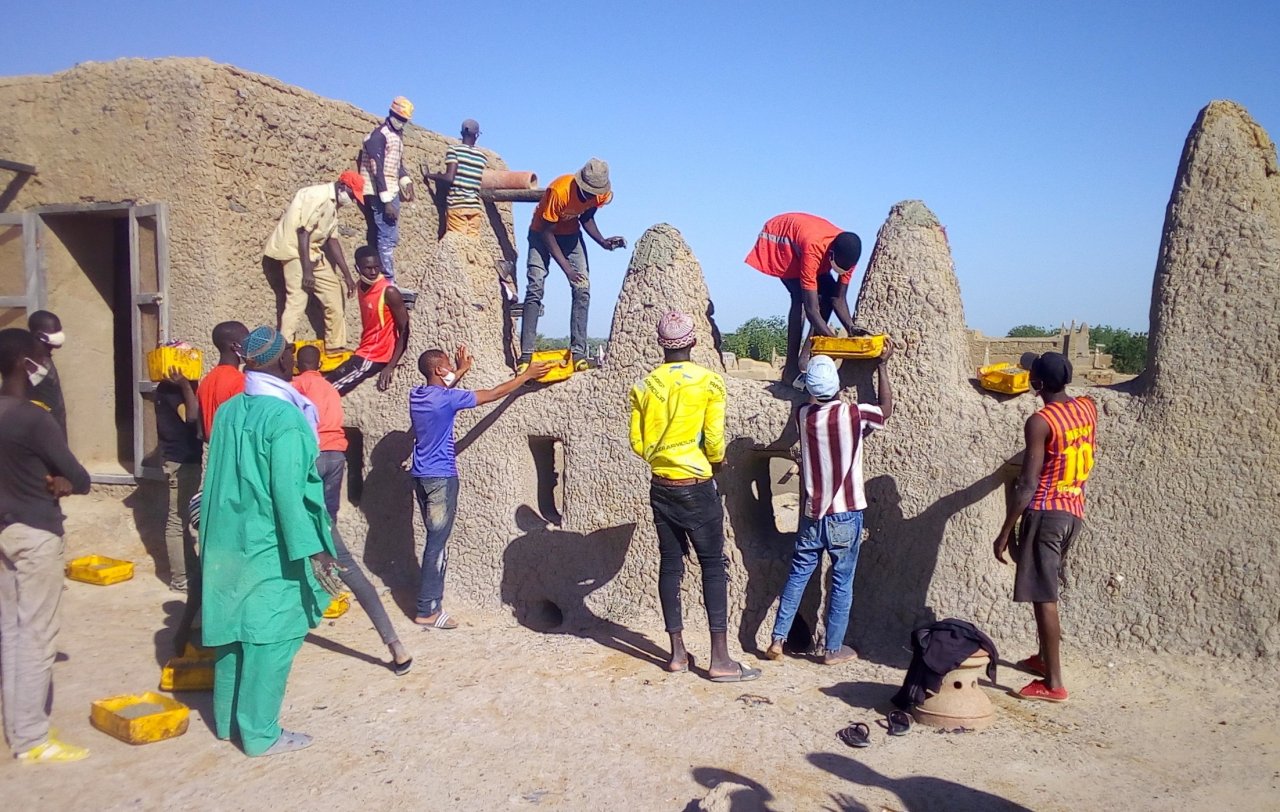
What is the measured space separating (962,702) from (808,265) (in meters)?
2.46

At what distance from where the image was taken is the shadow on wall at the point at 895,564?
191 inches

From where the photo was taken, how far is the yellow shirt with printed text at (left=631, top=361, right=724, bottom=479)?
4.54 metres

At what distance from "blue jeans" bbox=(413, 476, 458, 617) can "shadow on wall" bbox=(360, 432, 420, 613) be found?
683mm

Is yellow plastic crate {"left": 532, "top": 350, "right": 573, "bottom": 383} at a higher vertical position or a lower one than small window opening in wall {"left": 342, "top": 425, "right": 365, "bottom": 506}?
higher

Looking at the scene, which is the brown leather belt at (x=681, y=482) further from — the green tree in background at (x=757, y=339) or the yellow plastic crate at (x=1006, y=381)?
the green tree in background at (x=757, y=339)

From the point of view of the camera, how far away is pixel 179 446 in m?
6.30

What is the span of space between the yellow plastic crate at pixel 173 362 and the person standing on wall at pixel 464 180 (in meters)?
2.30

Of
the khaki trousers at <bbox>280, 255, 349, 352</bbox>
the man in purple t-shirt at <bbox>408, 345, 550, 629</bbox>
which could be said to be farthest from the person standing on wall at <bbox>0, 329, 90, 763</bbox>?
the khaki trousers at <bbox>280, 255, 349, 352</bbox>

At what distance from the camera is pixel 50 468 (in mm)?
3908

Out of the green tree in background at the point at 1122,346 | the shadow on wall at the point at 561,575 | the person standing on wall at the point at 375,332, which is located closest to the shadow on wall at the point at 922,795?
the shadow on wall at the point at 561,575

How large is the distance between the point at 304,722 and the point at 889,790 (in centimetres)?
270

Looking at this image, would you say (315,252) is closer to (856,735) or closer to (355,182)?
(355,182)

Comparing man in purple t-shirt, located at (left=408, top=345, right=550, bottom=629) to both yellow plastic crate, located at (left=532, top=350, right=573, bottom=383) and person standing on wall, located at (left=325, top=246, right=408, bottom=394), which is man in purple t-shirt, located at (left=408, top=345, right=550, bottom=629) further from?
person standing on wall, located at (left=325, top=246, right=408, bottom=394)

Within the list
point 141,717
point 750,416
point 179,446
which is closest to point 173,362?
point 179,446
